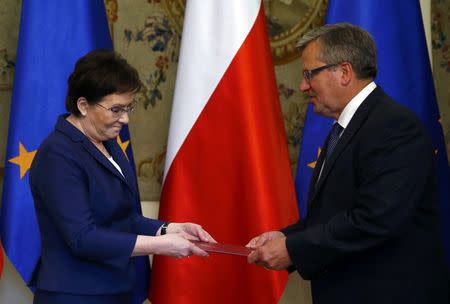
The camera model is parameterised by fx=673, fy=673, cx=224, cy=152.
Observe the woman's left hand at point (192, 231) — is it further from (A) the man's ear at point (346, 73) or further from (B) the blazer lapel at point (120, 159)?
(A) the man's ear at point (346, 73)

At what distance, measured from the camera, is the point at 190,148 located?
313cm

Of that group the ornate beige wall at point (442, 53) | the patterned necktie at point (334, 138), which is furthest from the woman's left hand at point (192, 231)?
the ornate beige wall at point (442, 53)

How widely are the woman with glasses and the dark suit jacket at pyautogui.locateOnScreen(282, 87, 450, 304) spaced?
0.44 metres

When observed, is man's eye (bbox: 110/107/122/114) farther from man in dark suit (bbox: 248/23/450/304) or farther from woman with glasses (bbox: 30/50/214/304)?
man in dark suit (bbox: 248/23/450/304)

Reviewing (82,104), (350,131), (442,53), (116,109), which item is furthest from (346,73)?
(442,53)

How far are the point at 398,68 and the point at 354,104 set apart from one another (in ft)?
3.76

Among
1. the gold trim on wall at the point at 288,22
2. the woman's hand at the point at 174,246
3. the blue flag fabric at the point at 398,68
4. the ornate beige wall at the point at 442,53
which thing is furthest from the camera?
the ornate beige wall at the point at 442,53

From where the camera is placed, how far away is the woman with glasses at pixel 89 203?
6.90ft

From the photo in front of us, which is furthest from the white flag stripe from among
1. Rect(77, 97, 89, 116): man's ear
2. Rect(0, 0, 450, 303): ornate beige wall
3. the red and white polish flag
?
Rect(77, 97, 89, 116): man's ear

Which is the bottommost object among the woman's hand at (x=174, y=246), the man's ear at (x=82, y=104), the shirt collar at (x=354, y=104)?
the woman's hand at (x=174, y=246)

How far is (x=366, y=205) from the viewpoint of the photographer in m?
1.97

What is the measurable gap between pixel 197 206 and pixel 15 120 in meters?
0.91

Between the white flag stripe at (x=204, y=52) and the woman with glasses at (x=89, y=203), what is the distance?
0.80 metres

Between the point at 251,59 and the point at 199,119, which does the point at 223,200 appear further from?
the point at 251,59
